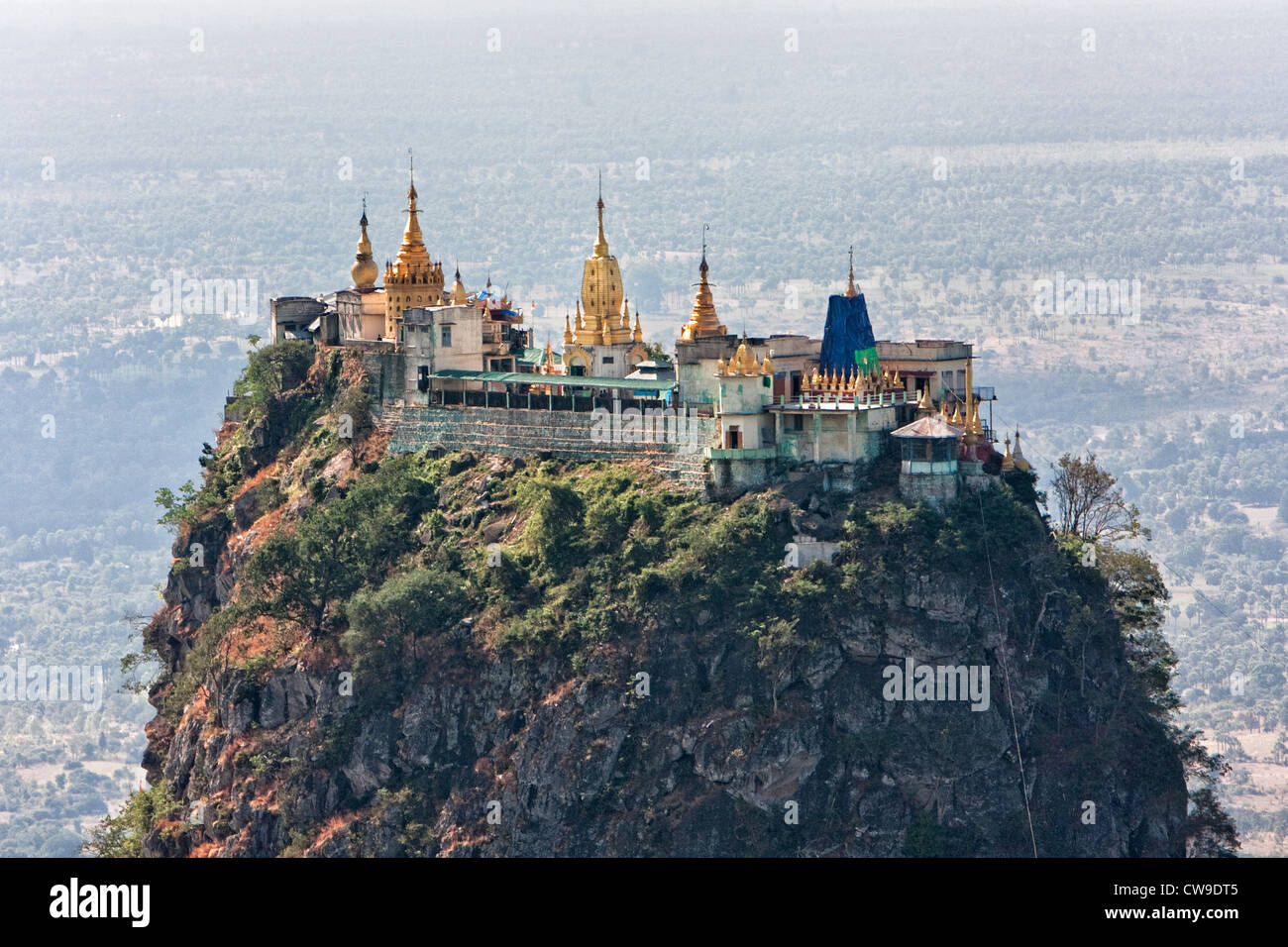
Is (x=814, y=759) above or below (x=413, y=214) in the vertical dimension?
below

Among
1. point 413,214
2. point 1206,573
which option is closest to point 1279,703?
point 1206,573

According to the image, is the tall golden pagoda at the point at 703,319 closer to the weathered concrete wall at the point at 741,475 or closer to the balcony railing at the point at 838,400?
the balcony railing at the point at 838,400

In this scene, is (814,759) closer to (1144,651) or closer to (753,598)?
(753,598)

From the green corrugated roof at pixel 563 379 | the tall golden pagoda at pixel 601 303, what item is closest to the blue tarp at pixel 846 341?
the green corrugated roof at pixel 563 379

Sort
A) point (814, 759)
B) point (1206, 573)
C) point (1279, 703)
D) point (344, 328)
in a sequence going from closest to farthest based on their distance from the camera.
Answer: point (814, 759) → point (344, 328) → point (1279, 703) → point (1206, 573)

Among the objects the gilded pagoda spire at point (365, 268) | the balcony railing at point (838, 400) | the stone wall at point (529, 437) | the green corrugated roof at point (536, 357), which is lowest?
the stone wall at point (529, 437)
